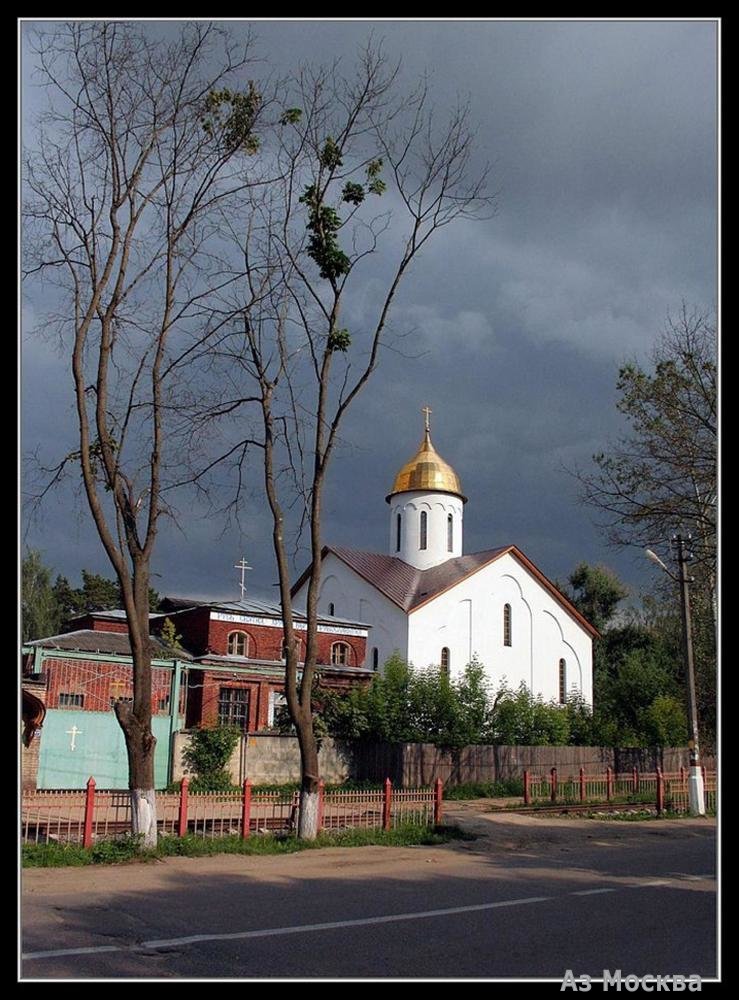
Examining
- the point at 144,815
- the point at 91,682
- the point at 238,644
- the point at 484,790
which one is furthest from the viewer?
the point at 238,644

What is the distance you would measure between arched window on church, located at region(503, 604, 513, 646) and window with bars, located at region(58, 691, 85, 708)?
21668 millimetres

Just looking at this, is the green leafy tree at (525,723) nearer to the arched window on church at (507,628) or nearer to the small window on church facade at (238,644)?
the arched window on church at (507,628)

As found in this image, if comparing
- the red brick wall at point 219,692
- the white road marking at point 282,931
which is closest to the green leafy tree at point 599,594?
the red brick wall at point 219,692

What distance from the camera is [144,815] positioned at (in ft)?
48.9

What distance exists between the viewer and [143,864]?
1403 cm

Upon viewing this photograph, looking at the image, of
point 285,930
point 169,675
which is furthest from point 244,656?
point 285,930

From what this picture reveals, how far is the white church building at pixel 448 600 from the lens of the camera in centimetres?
4150

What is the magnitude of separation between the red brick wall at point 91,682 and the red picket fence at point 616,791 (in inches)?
434

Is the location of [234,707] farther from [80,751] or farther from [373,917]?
[373,917]

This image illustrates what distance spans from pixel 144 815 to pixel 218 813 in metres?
2.92

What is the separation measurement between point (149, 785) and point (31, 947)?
682 centimetres

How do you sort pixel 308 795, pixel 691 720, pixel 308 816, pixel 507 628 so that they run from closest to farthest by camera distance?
pixel 308 816 → pixel 308 795 → pixel 691 720 → pixel 507 628

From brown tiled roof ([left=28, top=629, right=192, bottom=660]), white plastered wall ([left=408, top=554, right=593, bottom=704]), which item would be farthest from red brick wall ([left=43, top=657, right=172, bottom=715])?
white plastered wall ([left=408, top=554, right=593, bottom=704])

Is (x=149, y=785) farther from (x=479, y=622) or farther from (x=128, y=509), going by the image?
(x=479, y=622)
